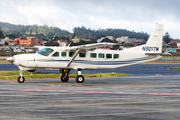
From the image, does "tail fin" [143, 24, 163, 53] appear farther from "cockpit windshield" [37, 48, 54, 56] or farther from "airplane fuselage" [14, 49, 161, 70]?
"cockpit windshield" [37, 48, 54, 56]

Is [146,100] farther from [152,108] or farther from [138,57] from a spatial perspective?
[138,57]

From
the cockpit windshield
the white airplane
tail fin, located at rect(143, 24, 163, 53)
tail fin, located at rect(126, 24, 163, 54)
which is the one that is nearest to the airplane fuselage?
the white airplane

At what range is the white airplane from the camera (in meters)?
22.9

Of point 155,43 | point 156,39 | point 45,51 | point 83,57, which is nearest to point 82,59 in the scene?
point 83,57

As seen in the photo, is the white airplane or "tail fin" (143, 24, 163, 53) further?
"tail fin" (143, 24, 163, 53)

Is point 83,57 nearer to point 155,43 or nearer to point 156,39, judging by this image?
point 155,43

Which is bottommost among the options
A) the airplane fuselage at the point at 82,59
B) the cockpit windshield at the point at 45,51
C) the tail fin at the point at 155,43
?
the airplane fuselage at the point at 82,59

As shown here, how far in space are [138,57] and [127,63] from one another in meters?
1.35

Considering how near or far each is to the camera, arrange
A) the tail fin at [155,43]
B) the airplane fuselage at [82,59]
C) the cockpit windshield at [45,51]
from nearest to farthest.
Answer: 1. the airplane fuselage at [82,59]
2. the cockpit windshield at [45,51]
3. the tail fin at [155,43]

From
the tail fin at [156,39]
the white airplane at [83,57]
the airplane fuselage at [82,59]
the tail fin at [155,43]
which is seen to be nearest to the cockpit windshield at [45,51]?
the white airplane at [83,57]

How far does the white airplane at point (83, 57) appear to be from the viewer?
22875 millimetres

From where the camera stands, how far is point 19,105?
12102 mm

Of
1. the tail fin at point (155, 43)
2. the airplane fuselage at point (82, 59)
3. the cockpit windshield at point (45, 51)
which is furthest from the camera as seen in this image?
the tail fin at point (155, 43)

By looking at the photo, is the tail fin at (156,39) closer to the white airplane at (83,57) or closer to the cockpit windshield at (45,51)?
the white airplane at (83,57)
